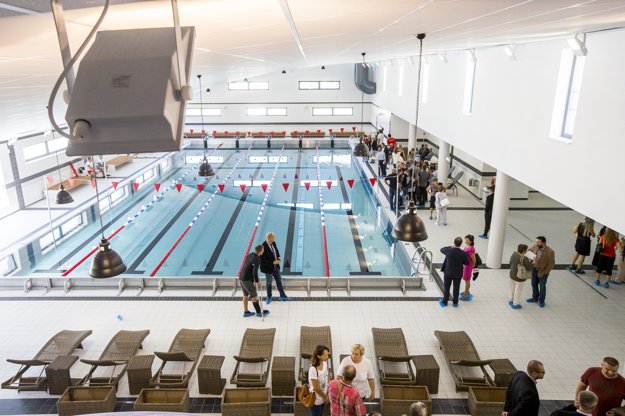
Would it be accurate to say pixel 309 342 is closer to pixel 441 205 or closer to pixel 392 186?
pixel 441 205

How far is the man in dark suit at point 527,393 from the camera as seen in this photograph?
13.7 feet

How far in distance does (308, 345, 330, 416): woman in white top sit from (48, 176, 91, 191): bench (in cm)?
1466

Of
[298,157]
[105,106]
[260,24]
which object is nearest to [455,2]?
[260,24]

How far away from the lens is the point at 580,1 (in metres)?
2.67

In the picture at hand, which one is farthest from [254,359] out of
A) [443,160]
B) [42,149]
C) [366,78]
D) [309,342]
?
[366,78]

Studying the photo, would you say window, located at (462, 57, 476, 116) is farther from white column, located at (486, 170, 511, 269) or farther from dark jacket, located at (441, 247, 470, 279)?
dark jacket, located at (441, 247, 470, 279)

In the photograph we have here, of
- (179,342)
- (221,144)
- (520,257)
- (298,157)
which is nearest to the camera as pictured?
(179,342)

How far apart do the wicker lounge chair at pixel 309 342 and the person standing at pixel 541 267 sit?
397 cm

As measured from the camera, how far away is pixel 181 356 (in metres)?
5.92

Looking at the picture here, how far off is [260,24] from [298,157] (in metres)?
19.9

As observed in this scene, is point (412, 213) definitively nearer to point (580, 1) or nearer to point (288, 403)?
point (288, 403)

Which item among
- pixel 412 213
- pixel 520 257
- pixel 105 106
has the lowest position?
pixel 520 257

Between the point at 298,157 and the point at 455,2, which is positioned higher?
the point at 455,2

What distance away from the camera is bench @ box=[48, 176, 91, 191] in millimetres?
16195
